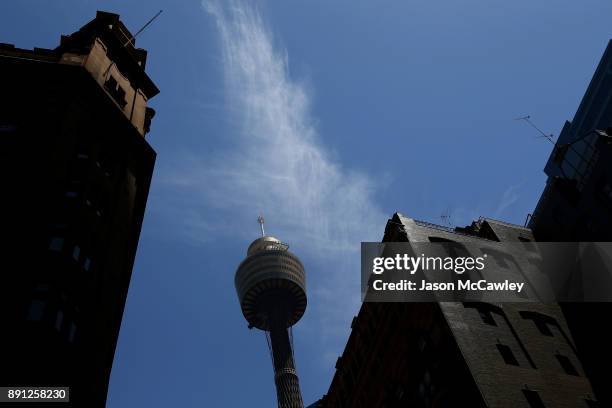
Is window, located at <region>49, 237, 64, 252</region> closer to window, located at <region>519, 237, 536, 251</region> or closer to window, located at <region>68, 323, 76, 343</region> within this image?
window, located at <region>68, 323, 76, 343</region>

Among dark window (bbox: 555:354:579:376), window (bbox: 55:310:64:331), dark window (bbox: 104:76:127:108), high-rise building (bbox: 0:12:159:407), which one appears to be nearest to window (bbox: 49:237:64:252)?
high-rise building (bbox: 0:12:159:407)

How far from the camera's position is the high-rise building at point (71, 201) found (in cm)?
2672

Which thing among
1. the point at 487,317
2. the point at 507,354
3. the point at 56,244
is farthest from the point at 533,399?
the point at 56,244

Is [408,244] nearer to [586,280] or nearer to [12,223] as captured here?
[586,280]

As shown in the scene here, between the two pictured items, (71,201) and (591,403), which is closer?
(71,201)

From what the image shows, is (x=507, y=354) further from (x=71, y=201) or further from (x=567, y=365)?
(x=71, y=201)

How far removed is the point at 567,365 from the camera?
40.6m

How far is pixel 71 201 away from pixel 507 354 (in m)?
27.5

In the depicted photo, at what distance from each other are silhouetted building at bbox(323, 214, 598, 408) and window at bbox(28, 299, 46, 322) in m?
22.3

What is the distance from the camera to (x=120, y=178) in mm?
39156

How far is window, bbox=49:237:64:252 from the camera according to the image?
30.3 m

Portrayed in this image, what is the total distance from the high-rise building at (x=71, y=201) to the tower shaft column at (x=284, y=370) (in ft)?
364

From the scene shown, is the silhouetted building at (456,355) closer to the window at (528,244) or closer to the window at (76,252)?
the window at (528,244)

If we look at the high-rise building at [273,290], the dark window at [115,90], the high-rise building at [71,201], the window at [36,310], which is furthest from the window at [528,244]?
the high-rise building at [273,290]
